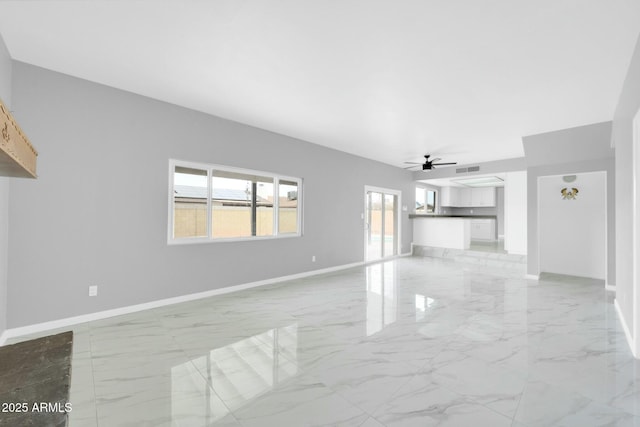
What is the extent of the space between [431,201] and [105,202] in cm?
1023

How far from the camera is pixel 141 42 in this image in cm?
259

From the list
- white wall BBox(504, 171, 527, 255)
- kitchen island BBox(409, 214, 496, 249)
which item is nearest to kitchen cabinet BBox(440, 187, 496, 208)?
kitchen island BBox(409, 214, 496, 249)

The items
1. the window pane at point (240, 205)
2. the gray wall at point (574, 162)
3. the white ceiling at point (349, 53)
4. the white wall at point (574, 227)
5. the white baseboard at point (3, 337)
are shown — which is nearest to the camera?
the white ceiling at point (349, 53)

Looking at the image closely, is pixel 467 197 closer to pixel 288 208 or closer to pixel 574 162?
pixel 574 162

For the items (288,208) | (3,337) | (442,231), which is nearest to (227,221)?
(288,208)

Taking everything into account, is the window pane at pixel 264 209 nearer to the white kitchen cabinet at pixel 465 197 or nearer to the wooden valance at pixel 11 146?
the wooden valance at pixel 11 146

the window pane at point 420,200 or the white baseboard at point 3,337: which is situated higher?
the window pane at point 420,200

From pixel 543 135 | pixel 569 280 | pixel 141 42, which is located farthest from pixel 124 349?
pixel 569 280

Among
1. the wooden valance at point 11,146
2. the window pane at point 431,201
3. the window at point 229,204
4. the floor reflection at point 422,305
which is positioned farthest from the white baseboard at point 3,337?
the window pane at point 431,201

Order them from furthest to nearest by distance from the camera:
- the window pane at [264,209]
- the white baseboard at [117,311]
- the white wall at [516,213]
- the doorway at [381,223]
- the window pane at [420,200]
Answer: the window pane at [420,200]
the doorway at [381,223]
the white wall at [516,213]
the window pane at [264,209]
the white baseboard at [117,311]

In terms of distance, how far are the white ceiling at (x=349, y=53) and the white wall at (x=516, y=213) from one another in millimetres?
3057

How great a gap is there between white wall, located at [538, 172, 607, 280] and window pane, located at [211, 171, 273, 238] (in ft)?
17.9

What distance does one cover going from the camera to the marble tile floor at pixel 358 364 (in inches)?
72.0

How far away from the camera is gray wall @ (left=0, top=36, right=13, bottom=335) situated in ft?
8.80
